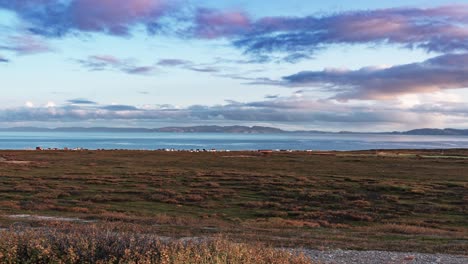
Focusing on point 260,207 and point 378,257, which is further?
point 260,207

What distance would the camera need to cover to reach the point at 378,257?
13258 millimetres

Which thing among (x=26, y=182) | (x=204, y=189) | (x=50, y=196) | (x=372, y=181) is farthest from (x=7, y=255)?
(x=372, y=181)

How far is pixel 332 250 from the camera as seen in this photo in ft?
46.3

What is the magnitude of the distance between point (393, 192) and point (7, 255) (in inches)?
1352

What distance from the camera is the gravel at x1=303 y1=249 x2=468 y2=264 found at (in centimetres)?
1270

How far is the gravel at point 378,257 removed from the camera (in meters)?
12.7

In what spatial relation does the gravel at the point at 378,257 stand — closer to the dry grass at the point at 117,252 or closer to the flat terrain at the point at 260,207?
the flat terrain at the point at 260,207

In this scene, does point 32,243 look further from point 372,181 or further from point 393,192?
point 372,181

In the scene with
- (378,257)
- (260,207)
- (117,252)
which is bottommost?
(260,207)

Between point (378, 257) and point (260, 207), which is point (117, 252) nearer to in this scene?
point (378, 257)

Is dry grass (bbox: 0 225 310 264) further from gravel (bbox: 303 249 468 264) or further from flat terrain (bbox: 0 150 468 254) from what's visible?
flat terrain (bbox: 0 150 468 254)

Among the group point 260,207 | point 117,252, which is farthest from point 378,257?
point 260,207

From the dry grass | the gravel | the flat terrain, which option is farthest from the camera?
the flat terrain

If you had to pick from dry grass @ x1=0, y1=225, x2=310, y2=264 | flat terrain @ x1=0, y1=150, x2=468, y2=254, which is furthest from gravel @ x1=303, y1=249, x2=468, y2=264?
dry grass @ x1=0, y1=225, x2=310, y2=264
